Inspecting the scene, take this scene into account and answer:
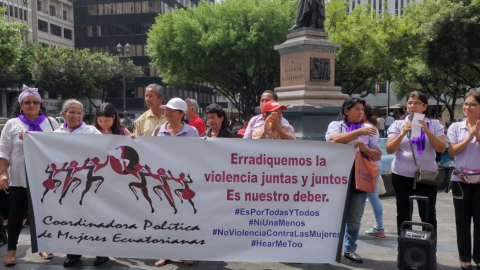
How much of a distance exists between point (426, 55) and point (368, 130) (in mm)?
23789

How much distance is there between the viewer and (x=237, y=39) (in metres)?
24.6

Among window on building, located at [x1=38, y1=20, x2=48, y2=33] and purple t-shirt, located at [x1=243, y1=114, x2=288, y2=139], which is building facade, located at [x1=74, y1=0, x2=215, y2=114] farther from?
purple t-shirt, located at [x1=243, y1=114, x2=288, y2=139]

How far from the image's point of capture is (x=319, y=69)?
1166 cm

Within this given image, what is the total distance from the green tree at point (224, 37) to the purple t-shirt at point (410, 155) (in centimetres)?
1981

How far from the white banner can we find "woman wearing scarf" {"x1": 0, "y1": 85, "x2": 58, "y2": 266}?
1.05 ft


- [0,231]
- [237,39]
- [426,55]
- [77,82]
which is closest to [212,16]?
[237,39]

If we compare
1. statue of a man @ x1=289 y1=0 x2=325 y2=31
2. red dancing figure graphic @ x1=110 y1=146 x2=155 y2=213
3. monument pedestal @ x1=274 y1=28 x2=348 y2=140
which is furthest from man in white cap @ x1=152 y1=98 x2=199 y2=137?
statue of a man @ x1=289 y1=0 x2=325 y2=31

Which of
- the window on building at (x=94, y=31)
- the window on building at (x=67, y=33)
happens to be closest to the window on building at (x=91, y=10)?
the window on building at (x=94, y=31)

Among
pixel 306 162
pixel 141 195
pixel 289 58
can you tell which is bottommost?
pixel 141 195

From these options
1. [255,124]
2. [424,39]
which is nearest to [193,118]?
[255,124]

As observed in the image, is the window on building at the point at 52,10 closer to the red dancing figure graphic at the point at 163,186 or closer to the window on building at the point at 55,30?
the window on building at the point at 55,30

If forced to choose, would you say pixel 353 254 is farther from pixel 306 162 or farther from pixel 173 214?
pixel 173 214

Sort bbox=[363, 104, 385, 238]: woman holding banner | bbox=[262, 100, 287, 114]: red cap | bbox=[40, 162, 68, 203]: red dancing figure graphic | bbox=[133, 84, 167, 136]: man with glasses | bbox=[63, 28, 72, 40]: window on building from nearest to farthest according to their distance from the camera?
bbox=[40, 162, 68, 203]: red dancing figure graphic < bbox=[262, 100, 287, 114]: red cap < bbox=[363, 104, 385, 238]: woman holding banner < bbox=[133, 84, 167, 136]: man with glasses < bbox=[63, 28, 72, 40]: window on building

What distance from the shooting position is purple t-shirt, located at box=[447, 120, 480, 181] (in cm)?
452
